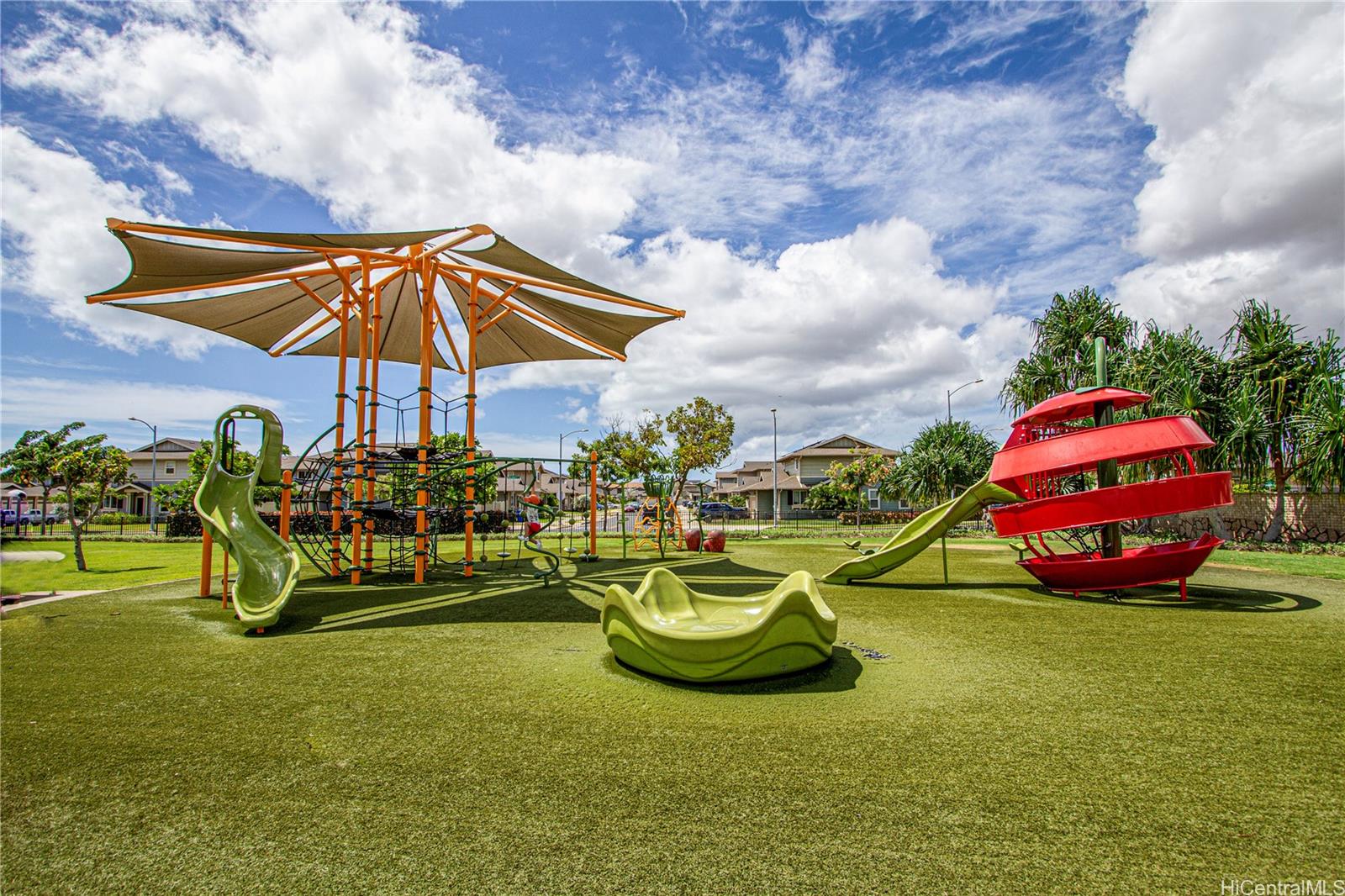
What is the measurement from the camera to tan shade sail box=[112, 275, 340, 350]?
12688 millimetres

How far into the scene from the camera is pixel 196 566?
14547 millimetres

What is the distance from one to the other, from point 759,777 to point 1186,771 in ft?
8.32

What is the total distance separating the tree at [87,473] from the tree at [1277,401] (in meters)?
33.3

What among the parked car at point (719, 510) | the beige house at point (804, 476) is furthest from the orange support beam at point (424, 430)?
the beige house at point (804, 476)

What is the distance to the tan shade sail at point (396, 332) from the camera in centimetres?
1541

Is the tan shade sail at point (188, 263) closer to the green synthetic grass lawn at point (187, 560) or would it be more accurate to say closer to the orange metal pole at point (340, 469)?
the orange metal pole at point (340, 469)

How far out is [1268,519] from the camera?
76.6 ft

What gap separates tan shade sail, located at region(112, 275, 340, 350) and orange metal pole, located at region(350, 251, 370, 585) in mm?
1717

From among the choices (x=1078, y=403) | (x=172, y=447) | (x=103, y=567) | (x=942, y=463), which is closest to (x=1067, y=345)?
(x=942, y=463)

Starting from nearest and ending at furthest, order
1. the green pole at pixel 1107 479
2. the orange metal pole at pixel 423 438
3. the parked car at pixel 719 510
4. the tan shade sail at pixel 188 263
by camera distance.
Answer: the tan shade sail at pixel 188 263 → the green pole at pixel 1107 479 → the orange metal pole at pixel 423 438 → the parked car at pixel 719 510

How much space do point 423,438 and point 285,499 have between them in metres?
2.45

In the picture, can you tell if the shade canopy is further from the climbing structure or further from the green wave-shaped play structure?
the green wave-shaped play structure

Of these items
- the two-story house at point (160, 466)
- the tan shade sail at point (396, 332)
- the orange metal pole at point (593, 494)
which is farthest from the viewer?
the two-story house at point (160, 466)

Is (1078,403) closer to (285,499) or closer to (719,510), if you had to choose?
(285,499)
